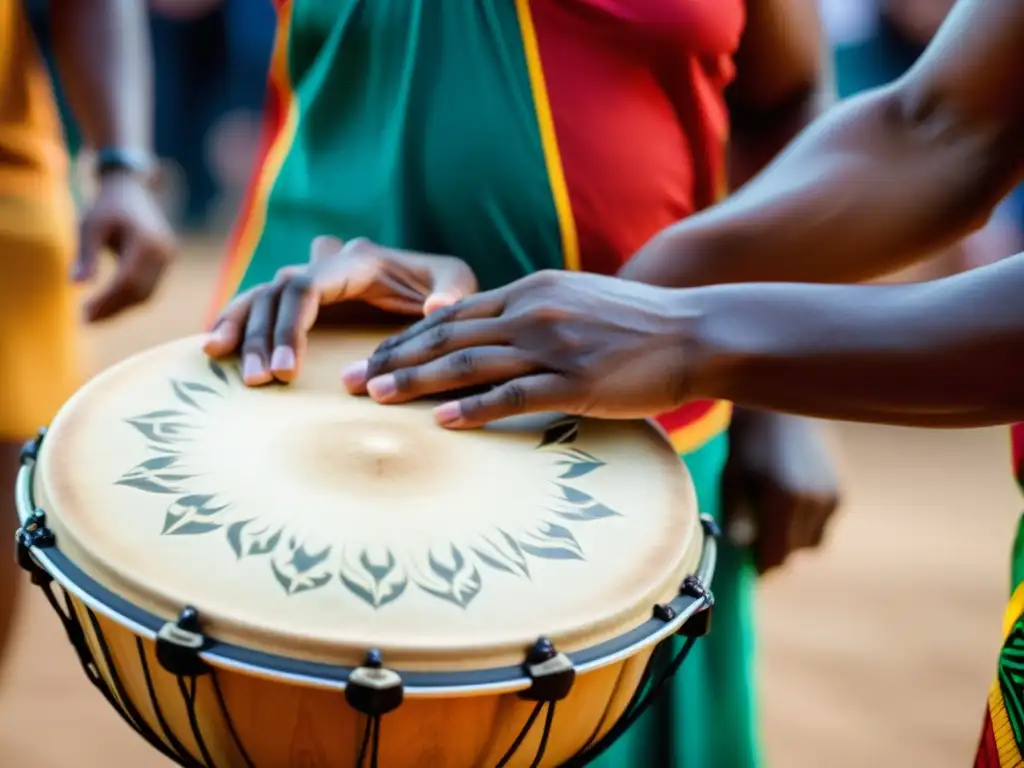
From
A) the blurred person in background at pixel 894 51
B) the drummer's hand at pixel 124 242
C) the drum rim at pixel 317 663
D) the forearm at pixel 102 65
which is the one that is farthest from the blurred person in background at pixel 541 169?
the blurred person in background at pixel 894 51

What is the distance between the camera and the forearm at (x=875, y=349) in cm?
57

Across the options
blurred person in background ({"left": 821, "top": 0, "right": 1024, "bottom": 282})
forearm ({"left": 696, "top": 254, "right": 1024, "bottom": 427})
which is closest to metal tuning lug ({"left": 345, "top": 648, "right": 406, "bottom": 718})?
forearm ({"left": 696, "top": 254, "right": 1024, "bottom": 427})

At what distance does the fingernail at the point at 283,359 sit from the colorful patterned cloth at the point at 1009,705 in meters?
0.54

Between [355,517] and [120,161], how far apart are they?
1.11 metres

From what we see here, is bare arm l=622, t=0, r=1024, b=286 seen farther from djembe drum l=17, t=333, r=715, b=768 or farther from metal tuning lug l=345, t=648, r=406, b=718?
metal tuning lug l=345, t=648, r=406, b=718

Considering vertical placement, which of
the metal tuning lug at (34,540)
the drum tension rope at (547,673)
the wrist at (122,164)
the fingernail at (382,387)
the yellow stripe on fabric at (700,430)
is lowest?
the yellow stripe on fabric at (700,430)

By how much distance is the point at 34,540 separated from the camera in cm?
61

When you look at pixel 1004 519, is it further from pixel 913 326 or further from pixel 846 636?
pixel 913 326

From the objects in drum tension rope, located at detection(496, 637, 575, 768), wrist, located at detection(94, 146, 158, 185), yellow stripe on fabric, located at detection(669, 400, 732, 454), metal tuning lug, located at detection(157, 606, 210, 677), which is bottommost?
yellow stripe on fabric, located at detection(669, 400, 732, 454)

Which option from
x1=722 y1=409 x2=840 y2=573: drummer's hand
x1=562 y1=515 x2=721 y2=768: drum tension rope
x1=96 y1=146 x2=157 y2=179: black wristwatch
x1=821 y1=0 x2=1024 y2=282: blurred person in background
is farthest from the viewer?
x1=821 y1=0 x2=1024 y2=282: blurred person in background

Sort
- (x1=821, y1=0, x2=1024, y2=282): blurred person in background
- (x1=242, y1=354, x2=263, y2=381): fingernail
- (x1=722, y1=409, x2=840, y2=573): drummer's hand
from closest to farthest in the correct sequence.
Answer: (x1=242, y1=354, x2=263, y2=381): fingernail → (x1=722, y1=409, x2=840, y2=573): drummer's hand → (x1=821, y1=0, x2=1024, y2=282): blurred person in background

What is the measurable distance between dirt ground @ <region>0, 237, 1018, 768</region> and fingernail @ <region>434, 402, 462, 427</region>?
3.51ft

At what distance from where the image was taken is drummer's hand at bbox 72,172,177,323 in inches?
57.4

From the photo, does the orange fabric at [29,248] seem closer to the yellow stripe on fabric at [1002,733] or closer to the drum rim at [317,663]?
the drum rim at [317,663]
